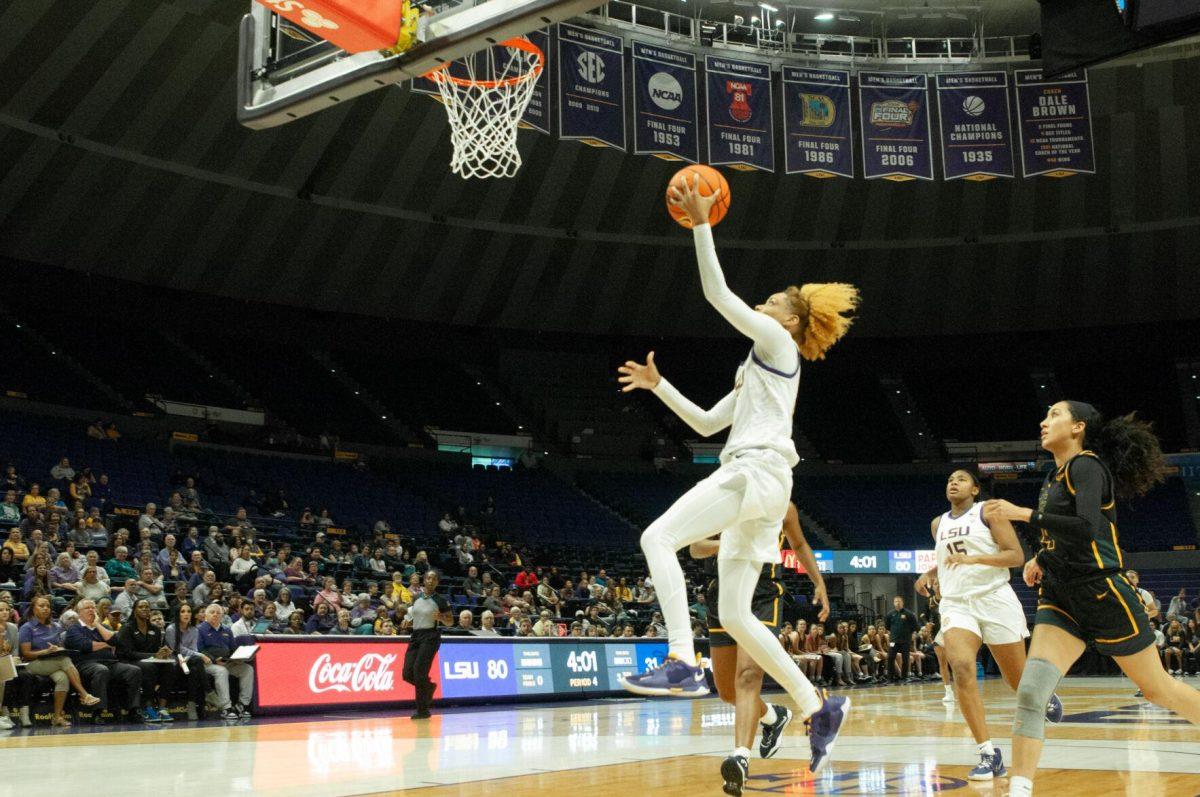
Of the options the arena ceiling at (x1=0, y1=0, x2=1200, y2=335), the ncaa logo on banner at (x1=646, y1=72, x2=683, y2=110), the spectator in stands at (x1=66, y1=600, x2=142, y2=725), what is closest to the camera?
the spectator in stands at (x1=66, y1=600, x2=142, y2=725)

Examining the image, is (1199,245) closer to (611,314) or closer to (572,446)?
(611,314)

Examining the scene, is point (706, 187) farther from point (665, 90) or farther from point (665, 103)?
point (665, 90)

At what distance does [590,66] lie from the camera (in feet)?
66.3

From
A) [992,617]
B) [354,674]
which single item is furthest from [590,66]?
[992,617]

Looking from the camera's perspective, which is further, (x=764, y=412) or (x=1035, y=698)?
(x=764, y=412)

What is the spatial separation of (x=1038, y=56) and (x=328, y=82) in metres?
19.4

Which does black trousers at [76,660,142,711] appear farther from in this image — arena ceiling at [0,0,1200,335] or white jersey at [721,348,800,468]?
arena ceiling at [0,0,1200,335]

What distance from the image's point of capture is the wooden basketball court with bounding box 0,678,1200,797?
6266 mm

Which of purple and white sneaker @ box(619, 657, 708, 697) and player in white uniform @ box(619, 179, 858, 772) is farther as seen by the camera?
player in white uniform @ box(619, 179, 858, 772)

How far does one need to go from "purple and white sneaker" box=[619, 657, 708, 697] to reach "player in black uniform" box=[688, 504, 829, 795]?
0.92 m

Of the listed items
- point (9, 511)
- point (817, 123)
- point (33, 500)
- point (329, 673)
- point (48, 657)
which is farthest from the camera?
point (817, 123)

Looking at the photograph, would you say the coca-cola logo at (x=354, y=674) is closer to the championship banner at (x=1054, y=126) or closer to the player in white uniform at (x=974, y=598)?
the player in white uniform at (x=974, y=598)

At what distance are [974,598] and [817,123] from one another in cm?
1622

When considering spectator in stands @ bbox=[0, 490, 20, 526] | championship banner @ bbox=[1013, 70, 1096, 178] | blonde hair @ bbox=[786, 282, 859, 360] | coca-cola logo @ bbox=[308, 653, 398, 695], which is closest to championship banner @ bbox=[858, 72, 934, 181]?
championship banner @ bbox=[1013, 70, 1096, 178]
